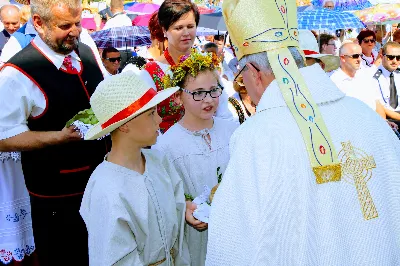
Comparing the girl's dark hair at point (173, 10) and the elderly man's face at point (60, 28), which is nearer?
the elderly man's face at point (60, 28)

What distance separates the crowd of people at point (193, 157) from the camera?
1.96 meters

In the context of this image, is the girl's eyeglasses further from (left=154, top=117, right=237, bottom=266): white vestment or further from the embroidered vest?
the embroidered vest

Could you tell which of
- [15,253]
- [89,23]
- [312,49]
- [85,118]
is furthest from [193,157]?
[89,23]

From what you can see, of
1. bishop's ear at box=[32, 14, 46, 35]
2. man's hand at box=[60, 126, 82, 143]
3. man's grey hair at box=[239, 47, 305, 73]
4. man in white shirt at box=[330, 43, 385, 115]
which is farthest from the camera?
man in white shirt at box=[330, 43, 385, 115]

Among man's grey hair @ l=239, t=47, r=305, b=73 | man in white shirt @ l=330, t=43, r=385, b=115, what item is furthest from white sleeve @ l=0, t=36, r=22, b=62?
man in white shirt @ l=330, t=43, r=385, b=115

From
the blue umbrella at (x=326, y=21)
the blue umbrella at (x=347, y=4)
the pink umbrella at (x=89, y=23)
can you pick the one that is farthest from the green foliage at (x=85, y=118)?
the blue umbrella at (x=347, y=4)

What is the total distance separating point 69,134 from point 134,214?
2.40 feet

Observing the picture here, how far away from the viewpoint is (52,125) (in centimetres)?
331

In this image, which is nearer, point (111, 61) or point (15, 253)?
point (15, 253)

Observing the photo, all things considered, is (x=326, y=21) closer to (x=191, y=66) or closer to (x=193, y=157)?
(x=191, y=66)

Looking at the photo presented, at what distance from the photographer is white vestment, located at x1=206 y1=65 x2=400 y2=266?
75.6 inches

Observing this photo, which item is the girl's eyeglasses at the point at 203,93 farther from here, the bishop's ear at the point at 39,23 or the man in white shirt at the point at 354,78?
the man in white shirt at the point at 354,78

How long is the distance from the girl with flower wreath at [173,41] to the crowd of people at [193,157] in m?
0.01

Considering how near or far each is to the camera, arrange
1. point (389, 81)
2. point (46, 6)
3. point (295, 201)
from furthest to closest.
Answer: point (389, 81) < point (46, 6) < point (295, 201)
